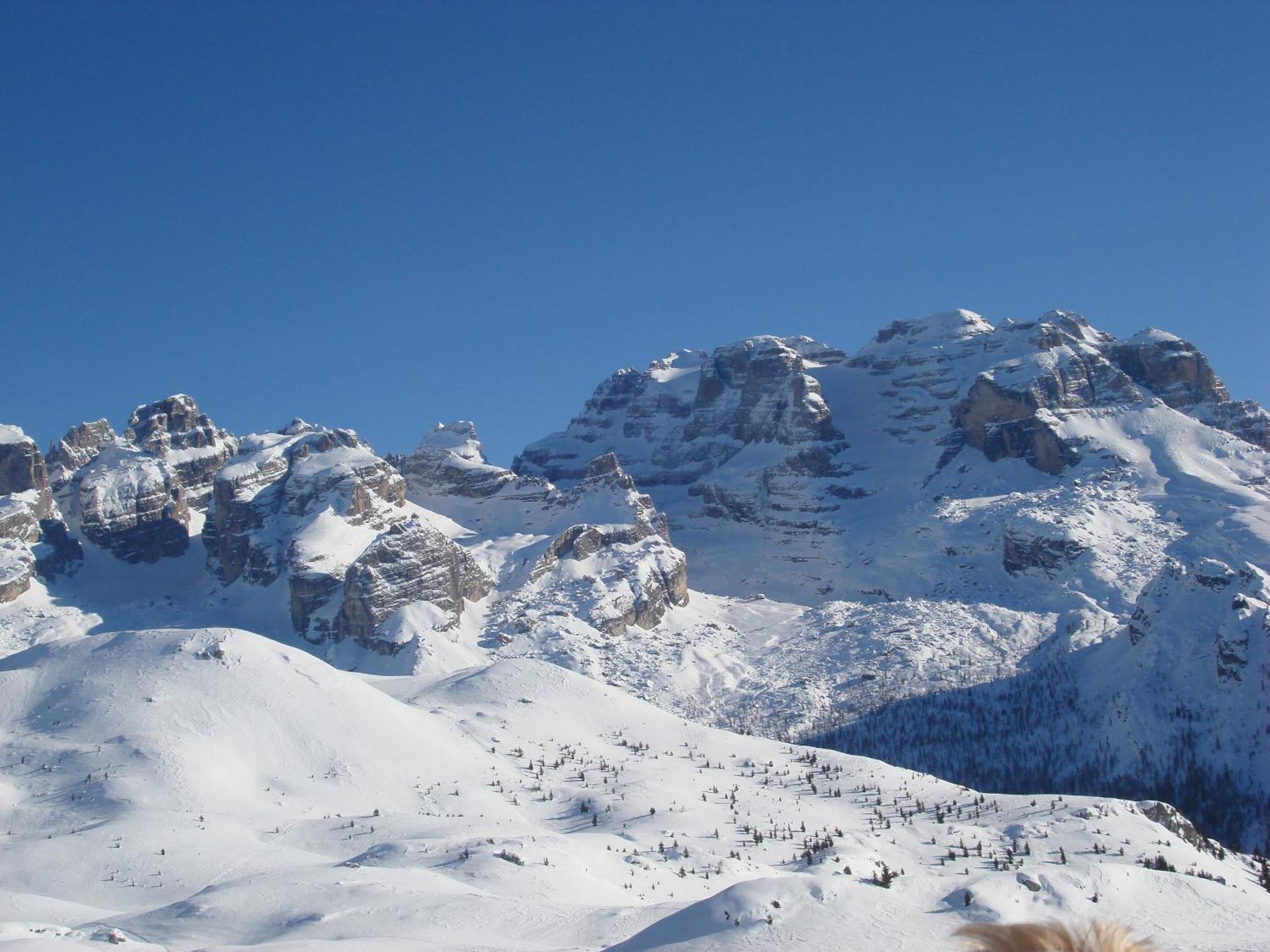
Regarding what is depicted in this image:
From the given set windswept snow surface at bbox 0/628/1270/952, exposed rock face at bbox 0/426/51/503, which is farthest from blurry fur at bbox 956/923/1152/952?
exposed rock face at bbox 0/426/51/503

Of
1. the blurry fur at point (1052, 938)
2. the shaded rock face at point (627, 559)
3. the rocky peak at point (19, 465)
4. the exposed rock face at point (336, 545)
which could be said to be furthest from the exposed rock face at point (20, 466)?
the blurry fur at point (1052, 938)

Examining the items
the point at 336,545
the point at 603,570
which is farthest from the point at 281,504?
the point at 603,570

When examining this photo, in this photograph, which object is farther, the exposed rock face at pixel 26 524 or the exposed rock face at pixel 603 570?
the exposed rock face at pixel 26 524

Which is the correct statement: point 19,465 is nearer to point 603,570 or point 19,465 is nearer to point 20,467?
point 20,467

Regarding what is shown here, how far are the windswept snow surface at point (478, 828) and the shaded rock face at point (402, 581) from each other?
85.7 m

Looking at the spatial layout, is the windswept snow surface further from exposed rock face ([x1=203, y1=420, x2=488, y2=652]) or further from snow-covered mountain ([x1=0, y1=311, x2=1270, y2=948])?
exposed rock face ([x1=203, y1=420, x2=488, y2=652])

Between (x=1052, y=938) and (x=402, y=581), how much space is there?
156 m

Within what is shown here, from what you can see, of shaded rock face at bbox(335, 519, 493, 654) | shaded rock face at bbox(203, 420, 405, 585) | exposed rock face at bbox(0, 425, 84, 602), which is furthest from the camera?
shaded rock face at bbox(203, 420, 405, 585)

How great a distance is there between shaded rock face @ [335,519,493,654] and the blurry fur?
146 metres

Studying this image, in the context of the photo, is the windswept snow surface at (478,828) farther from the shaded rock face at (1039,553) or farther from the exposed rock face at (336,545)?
the shaded rock face at (1039,553)

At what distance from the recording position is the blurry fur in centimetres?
1015

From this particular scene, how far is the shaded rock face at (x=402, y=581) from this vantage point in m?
158

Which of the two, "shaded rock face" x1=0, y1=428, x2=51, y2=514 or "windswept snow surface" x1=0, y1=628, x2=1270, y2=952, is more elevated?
"shaded rock face" x1=0, y1=428, x2=51, y2=514

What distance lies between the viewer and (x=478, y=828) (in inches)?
1745
